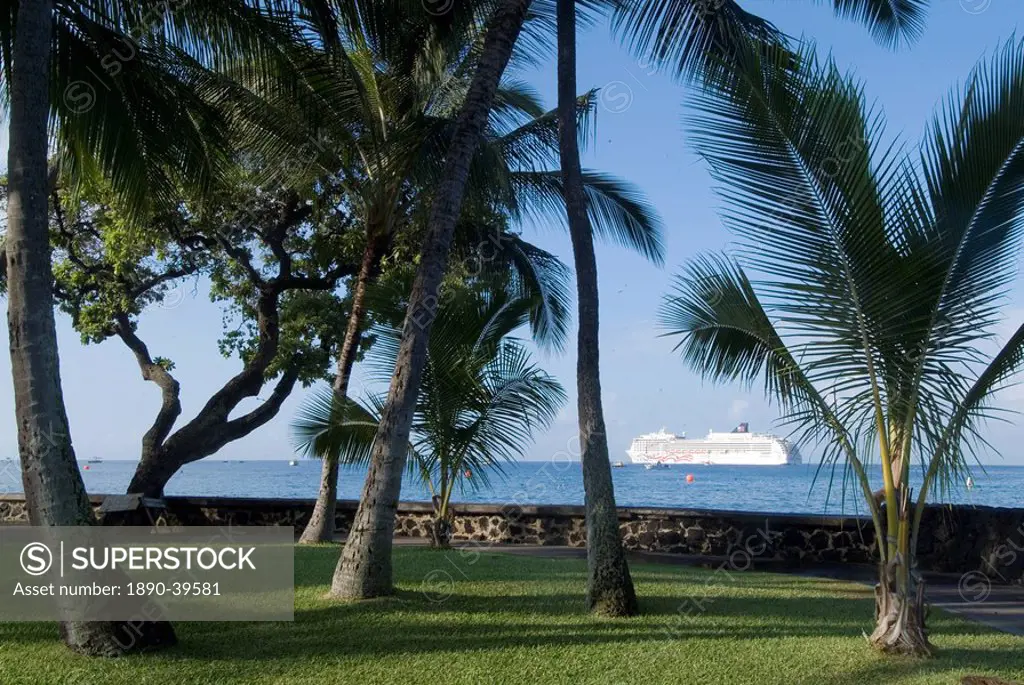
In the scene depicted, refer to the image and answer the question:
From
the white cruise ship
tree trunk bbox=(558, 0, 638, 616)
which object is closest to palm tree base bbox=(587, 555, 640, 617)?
tree trunk bbox=(558, 0, 638, 616)

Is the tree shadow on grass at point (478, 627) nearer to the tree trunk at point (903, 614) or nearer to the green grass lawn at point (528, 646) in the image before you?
the green grass lawn at point (528, 646)

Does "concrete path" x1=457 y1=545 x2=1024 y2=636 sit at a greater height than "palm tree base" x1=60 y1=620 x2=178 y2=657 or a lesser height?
lesser

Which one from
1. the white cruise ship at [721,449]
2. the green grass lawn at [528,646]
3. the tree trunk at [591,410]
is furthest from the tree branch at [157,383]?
the white cruise ship at [721,449]

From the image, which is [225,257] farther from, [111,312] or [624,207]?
[624,207]

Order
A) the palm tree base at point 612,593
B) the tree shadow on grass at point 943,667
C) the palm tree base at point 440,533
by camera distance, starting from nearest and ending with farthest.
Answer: the tree shadow on grass at point 943,667, the palm tree base at point 612,593, the palm tree base at point 440,533

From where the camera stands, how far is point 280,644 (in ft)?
20.7

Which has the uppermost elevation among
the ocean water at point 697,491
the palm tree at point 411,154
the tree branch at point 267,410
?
the palm tree at point 411,154

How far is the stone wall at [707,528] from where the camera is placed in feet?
34.2

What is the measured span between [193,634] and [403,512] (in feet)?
28.5

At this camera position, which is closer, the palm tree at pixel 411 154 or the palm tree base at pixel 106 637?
the palm tree base at pixel 106 637

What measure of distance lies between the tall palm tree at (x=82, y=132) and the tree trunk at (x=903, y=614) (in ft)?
15.8

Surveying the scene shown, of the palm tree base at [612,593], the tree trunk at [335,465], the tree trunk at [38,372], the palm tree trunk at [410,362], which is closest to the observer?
the tree trunk at [38,372]

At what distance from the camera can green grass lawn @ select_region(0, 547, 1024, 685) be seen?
561 cm

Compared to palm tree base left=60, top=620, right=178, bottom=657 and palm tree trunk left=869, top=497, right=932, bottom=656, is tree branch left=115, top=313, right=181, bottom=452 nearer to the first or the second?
palm tree base left=60, top=620, right=178, bottom=657
